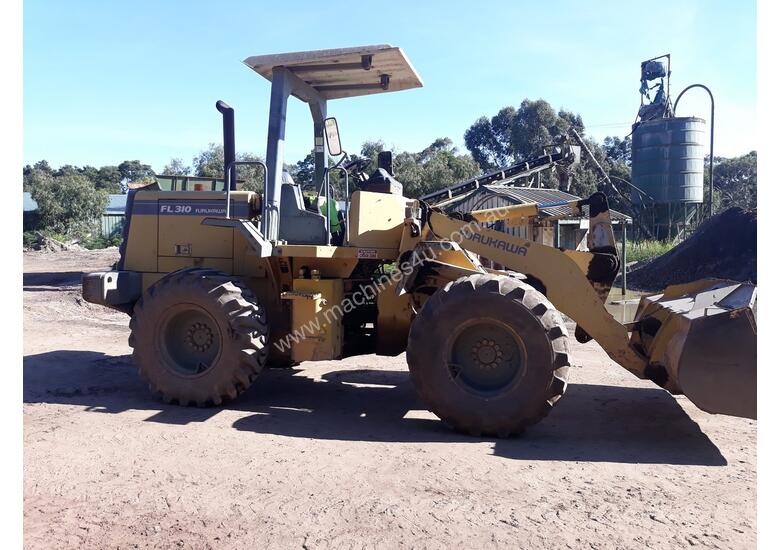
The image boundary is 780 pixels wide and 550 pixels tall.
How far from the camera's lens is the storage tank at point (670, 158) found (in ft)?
88.3

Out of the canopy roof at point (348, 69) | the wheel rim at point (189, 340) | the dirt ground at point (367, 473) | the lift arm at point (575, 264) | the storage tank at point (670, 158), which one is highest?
the storage tank at point (670, 158)

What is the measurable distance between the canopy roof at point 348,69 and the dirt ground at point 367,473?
357 cm

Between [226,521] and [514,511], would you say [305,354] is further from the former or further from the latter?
[514,511]

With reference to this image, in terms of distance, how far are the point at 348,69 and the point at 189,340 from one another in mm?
3357

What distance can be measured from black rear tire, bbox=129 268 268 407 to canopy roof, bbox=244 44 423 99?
7.61 ft

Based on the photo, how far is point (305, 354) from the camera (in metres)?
6.28

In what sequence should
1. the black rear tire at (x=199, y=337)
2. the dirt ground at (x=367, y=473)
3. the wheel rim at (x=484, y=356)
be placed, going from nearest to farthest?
the dirt ground at (x=367, y=473) → the wheel rim at (x=484, y=356) → the black rear tire at (x=199, y=337)

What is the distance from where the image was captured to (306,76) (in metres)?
6.89

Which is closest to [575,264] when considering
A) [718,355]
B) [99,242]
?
[718,355]

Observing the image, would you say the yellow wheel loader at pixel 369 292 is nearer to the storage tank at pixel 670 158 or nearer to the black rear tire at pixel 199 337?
the black rear tire at pixel 199 337

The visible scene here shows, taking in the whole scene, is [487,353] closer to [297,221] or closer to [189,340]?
[297,221]

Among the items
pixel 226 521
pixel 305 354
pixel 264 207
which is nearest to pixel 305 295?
pixel 305 354

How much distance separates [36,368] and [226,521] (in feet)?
17.0

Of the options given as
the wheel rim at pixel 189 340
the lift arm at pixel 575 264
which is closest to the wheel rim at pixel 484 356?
the lift arm at pixel 575 264
